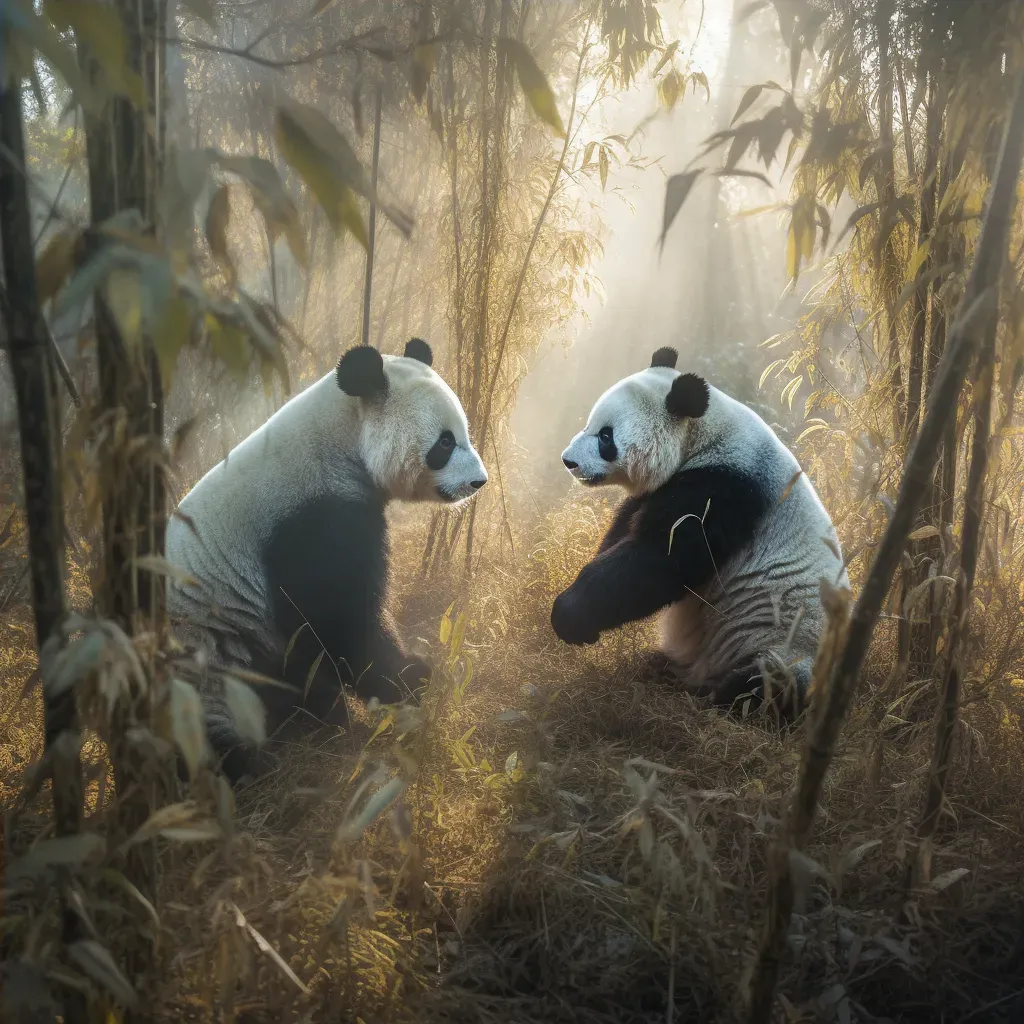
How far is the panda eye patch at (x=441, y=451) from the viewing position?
3213 mm

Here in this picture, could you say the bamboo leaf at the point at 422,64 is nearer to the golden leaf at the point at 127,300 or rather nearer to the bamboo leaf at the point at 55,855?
the golden leaf at the point at 127,300

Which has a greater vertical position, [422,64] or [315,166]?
[422,64]

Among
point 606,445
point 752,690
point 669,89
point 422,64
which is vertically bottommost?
point 752,690

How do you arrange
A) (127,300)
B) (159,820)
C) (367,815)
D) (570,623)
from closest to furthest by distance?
(127,300) < (159,820) < (367,815) < (570,623)

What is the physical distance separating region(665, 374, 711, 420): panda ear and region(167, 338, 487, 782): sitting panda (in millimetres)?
835

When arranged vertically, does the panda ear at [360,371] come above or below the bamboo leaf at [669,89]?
below

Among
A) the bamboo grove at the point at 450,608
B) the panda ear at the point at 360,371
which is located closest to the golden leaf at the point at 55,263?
the bamboo grove at the point at 450,608

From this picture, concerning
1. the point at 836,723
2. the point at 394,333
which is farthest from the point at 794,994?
the point at 394,333

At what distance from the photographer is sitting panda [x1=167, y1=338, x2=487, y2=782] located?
2.78 metres

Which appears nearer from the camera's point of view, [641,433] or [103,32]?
[103,32]

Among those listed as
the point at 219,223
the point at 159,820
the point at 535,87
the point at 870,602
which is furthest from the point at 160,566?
the point at 870,602

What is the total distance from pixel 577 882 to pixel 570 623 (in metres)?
1.49

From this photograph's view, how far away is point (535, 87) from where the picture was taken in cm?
124

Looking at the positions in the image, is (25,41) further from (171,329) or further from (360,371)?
(360,371)
